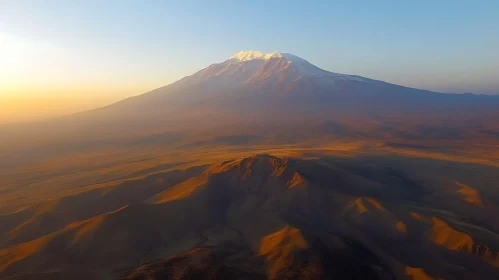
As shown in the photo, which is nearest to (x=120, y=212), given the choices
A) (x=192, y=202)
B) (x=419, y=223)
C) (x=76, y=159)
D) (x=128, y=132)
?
(x=192, y=202)

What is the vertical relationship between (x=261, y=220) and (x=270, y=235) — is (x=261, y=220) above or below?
above

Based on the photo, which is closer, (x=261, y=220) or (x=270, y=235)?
(x=270, y=235)

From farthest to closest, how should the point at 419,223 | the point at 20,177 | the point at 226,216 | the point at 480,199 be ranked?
the point at 20,177
the point at 480,199
the point at 226,216
the point at 419,223

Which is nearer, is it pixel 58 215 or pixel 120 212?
pixel 120 212

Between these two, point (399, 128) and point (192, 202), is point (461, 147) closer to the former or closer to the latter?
point (399, 128)

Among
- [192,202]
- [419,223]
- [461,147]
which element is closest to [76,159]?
[192,202]

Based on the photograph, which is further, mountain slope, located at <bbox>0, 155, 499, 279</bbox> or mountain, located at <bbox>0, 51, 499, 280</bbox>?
mountain, located at <bbox>0, 51, 499, 280</bbox>

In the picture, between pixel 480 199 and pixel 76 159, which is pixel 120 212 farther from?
pixel 76 159

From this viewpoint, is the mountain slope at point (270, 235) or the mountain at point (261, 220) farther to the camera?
the mountain at point (261, 220)

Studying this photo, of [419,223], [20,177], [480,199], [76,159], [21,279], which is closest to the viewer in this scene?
[21,279]
